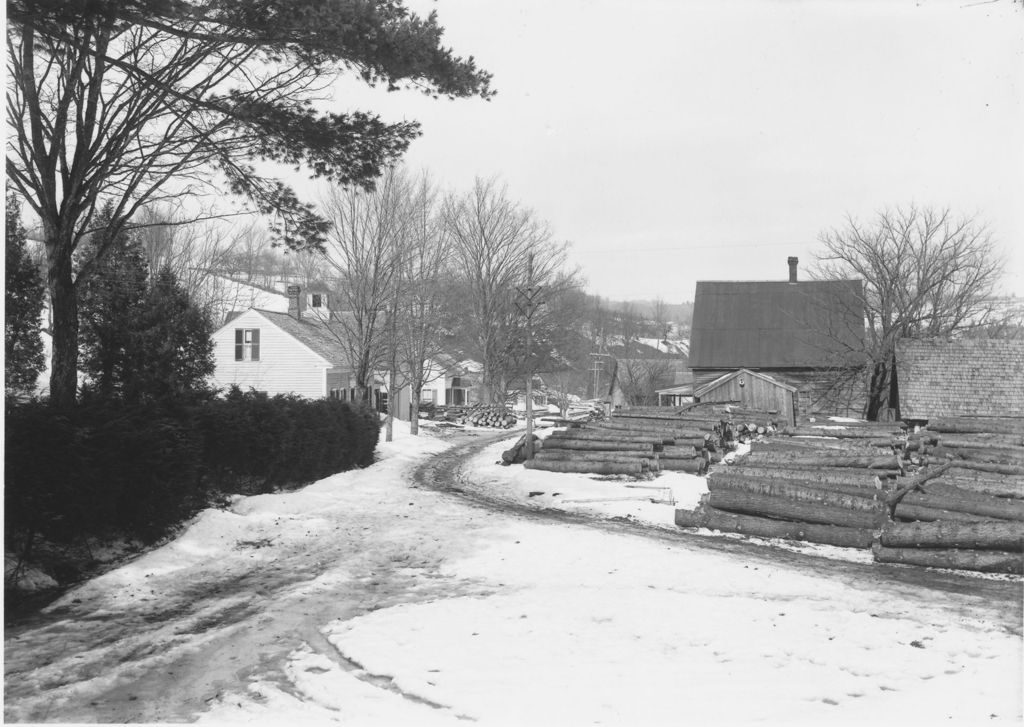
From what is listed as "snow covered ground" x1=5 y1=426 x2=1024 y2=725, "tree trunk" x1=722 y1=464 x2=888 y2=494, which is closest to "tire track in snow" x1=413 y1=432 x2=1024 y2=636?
"snow covered ground" x1=5 y1=426 x2=1024 y2=725

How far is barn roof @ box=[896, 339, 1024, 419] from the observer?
84.8 feet

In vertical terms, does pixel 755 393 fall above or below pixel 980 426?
above

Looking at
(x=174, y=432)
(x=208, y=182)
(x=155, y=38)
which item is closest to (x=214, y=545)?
(x=174, y=432)

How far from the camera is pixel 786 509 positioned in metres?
12.0

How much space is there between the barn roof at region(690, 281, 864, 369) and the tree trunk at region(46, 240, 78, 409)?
3016cm

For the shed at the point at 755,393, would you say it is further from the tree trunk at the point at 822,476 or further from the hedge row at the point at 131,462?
the hedge row at the point at 131,462

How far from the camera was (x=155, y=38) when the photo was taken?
9.79 meters

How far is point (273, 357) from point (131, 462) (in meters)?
26.0

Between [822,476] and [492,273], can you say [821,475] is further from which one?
[492,273]

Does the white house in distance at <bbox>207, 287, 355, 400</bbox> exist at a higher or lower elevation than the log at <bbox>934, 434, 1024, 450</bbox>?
higher

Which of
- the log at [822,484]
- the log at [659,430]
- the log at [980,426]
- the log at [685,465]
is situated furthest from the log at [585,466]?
the log at [980,426]

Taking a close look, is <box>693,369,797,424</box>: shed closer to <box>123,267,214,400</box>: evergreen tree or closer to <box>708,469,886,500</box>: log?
<box>708,469,886,500</box>: log

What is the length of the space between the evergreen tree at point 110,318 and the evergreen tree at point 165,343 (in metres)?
0.18

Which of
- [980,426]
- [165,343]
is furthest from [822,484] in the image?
[165,343]
